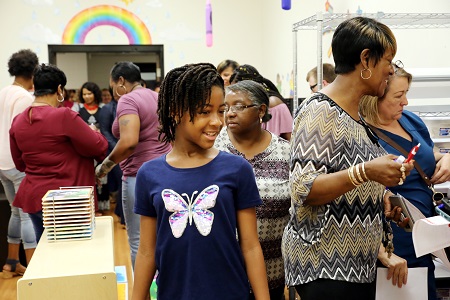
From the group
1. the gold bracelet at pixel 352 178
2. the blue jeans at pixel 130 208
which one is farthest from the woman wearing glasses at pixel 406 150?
the blue jeans at pixel 130 208

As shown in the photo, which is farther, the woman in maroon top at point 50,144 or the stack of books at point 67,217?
the woman in maroon top at point 50,144

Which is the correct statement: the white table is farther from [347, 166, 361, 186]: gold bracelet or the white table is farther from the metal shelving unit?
the metal shelving unit

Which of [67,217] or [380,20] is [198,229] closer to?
[67,217]

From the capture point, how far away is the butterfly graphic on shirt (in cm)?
155

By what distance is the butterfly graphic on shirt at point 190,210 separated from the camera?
1.55 meters

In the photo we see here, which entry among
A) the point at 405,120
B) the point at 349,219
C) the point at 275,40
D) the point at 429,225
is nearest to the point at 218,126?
the point at 349,219

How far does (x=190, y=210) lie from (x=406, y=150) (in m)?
0.99

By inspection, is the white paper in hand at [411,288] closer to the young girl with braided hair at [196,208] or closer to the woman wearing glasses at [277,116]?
the young girl with braided hair at [196,208]

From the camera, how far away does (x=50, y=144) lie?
3230 mm

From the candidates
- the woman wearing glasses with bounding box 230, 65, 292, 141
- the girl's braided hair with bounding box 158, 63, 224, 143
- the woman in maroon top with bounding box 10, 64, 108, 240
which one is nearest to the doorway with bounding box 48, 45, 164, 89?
the woman wearing glasses with bounding box 230, 65, 292, 141

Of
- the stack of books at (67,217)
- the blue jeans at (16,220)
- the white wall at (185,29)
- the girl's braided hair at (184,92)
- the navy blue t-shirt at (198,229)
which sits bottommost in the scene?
the blue jeans at (16,220)

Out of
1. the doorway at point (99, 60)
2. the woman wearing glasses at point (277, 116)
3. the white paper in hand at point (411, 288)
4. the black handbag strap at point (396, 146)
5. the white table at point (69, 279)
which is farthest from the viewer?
the doorway at point (99, 60)

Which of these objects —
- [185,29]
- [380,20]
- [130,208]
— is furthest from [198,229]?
[185,29]

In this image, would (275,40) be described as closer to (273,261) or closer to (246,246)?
(273,261)
